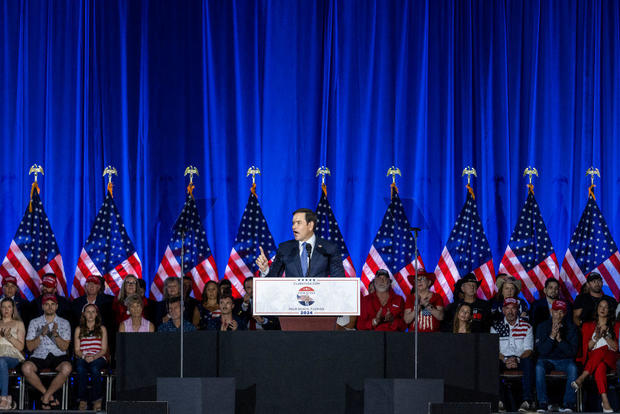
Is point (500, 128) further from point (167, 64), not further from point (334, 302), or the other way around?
point (334, 302)

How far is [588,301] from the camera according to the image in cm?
965

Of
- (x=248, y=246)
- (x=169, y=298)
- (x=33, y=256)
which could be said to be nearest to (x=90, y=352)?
(x=169, y=298)

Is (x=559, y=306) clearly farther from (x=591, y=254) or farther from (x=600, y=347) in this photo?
(x=591, y=254)

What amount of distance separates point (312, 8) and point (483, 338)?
6.73 metres

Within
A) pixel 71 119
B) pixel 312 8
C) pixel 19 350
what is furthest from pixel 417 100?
pixel 19 350

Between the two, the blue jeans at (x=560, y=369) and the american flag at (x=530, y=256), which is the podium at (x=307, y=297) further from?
the american flag at (x=530, y=256)

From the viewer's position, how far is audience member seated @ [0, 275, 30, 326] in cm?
955

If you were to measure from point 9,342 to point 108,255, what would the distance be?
85.1 inches

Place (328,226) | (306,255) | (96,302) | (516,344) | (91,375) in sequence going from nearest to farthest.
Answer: (306,255), (91,375), (516,344), (96,302), (328,226)

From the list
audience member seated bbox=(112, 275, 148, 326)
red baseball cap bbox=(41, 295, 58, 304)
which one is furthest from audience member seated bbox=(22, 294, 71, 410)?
audience member seated bbox=(112, 275, 148, 326)

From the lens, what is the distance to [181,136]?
11.5 metres

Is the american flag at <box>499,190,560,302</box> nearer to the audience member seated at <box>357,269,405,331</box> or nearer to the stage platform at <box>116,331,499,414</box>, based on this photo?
the audience member seated at <box>357,269,405,331</box>

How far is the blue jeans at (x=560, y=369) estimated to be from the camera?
8633 millimetres

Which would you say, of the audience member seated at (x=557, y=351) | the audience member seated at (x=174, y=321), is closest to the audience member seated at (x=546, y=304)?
the audience member seated at (x=557, y=351)
